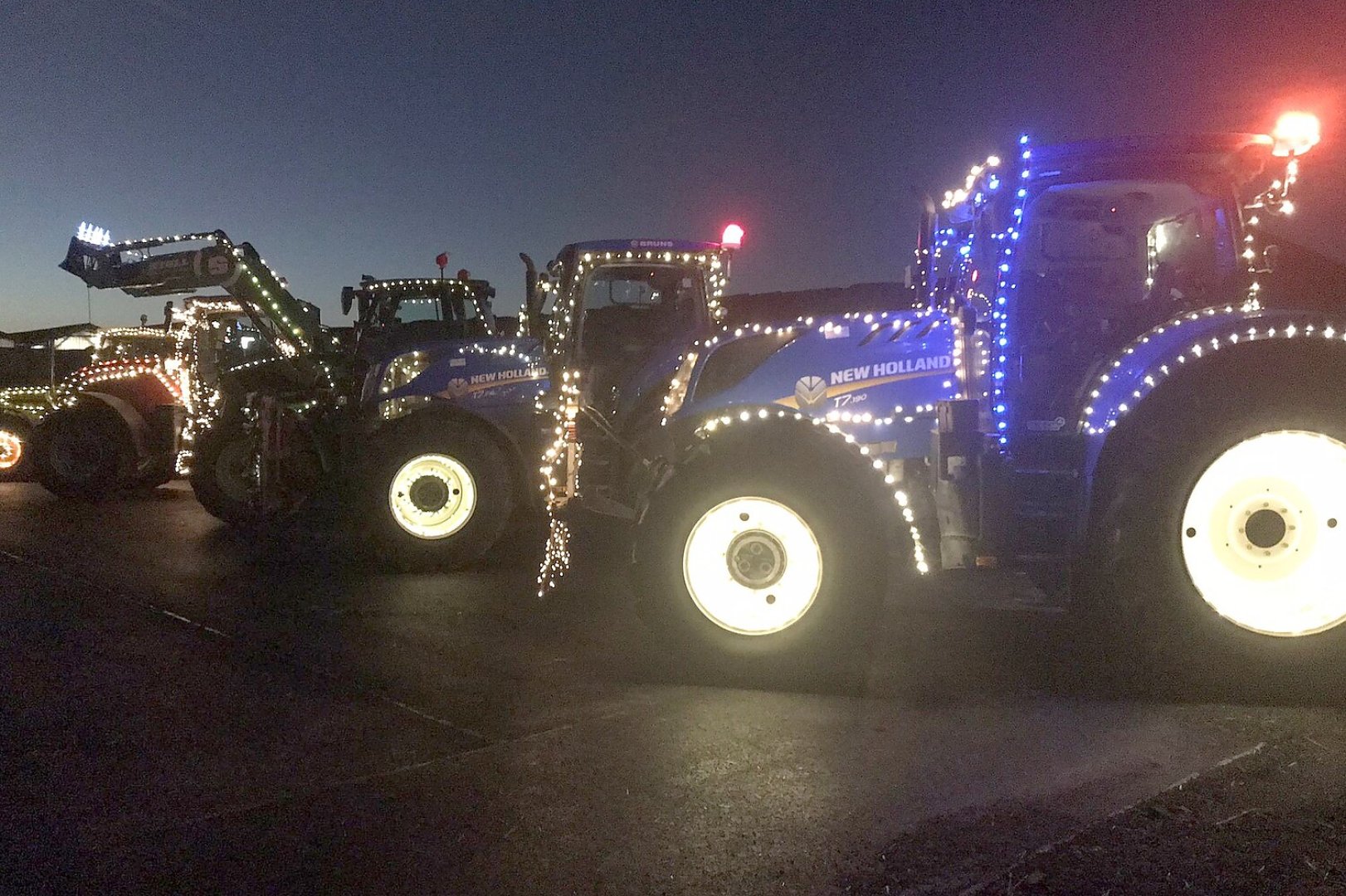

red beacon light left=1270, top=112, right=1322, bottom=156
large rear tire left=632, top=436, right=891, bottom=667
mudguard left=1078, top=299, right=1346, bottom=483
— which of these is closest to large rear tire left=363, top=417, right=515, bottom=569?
large rear tire left=632, top=436, right=891, bottom=667

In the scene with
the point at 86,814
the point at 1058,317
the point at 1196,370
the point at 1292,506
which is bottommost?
the point at 86,814

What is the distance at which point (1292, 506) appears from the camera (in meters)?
4.45

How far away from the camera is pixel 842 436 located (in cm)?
477

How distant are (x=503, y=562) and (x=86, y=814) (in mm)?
4462

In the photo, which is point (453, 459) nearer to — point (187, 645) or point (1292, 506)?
point (187, 645)

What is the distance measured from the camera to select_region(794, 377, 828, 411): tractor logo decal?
200 inches

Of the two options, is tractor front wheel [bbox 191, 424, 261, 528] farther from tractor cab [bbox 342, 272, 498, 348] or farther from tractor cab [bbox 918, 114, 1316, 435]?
tractor cab [bbox 918, 114, 1316, 435]

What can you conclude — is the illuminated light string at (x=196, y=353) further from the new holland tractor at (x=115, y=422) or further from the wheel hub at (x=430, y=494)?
the wheel hub at (x=430, y=494)

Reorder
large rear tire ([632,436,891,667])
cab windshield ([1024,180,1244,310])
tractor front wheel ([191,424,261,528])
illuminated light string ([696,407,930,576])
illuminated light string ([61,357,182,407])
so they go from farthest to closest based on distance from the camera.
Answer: illuminated light string ([61,357,182,407]), tractor front wheel ([191,424,261,528]), cab windshield ([1024,180,1244,310]), illuminated light string ([696,407,930,576]), large rear tire ([632,436,891,667])

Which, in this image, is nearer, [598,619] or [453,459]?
[598,619]

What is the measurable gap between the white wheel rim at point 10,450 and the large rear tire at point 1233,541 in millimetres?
14853

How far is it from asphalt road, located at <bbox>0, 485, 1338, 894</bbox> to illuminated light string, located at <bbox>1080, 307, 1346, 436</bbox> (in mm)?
1197

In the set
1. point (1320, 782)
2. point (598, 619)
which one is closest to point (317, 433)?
point (598, 619)

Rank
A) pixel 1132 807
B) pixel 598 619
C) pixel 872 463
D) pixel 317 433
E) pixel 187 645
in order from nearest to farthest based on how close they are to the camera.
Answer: pixel 1132 807
pixel 872 463
pixel 187 645
pixel 598 619
pixel 317 433
